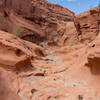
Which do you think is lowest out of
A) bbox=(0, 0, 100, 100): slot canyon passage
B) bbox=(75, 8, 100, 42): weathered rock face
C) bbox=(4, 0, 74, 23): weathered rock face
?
bbox=(0, 0, 100, 100): slot canyon passage

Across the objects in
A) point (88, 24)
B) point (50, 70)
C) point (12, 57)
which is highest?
point (88, 24)

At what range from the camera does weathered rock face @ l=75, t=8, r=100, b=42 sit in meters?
12.3

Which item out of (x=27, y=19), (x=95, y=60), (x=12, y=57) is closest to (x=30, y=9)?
(x=27, y=19)

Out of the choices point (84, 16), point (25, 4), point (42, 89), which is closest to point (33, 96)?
point (42, 89)

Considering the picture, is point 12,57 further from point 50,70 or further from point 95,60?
point 95,60

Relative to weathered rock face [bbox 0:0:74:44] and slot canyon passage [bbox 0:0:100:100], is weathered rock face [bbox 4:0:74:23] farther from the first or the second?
slot canyon passage [bbox 0:0:100:100]

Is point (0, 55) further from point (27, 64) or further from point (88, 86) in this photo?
point (88, 86)

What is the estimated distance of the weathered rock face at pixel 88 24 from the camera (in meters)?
12.3

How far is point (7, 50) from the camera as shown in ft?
15.4

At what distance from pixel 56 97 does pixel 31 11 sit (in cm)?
1856

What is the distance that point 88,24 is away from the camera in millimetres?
12852

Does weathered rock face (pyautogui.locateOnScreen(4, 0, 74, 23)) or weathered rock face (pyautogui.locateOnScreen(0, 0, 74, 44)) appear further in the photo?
weathered rock face (pyautogui.locateOnScreen(4, 0, 74, 23))

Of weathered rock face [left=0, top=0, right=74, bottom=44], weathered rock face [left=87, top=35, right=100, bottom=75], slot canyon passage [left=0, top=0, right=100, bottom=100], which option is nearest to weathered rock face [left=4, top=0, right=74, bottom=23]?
weathered rock face [left=0, top=0, right=74, bottom=44]

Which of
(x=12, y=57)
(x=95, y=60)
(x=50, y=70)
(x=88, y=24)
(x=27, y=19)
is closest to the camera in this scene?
(x=95, y=60)
